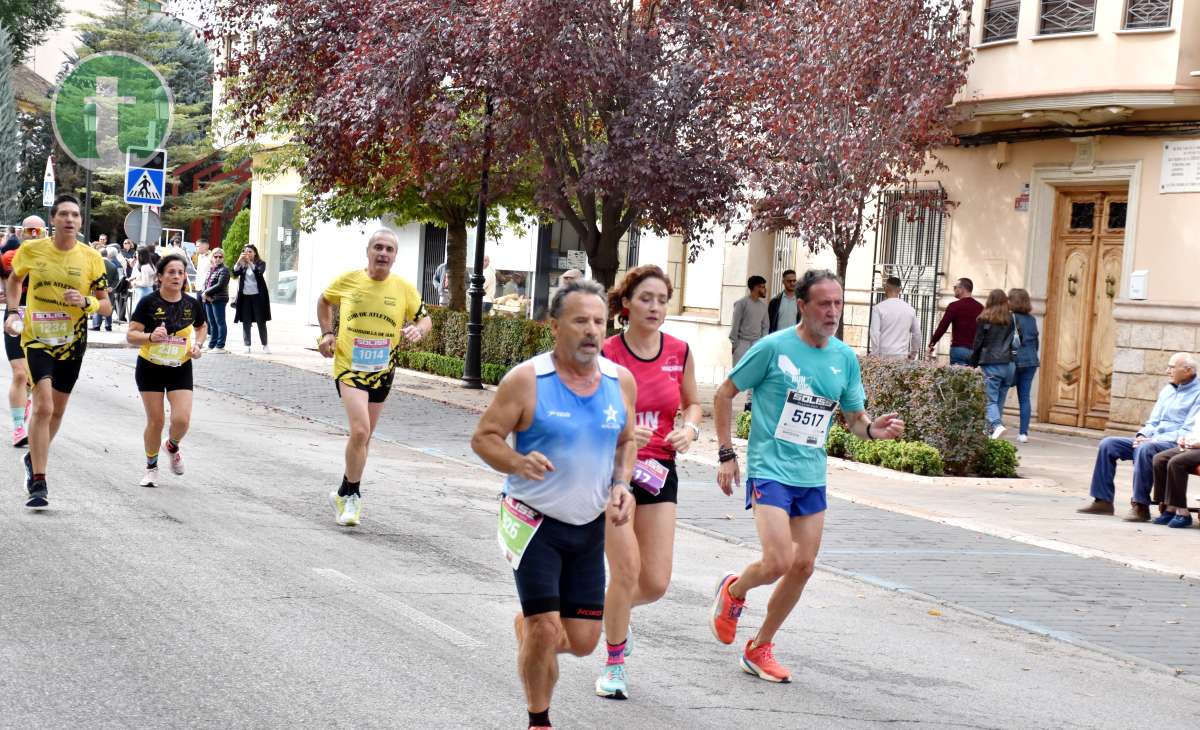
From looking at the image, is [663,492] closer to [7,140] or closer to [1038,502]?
[1038,502]

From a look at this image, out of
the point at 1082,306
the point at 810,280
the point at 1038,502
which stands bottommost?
the point at 1038,502

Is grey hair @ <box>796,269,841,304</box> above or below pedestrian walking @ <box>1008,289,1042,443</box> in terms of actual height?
above

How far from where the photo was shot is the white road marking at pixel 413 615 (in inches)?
269

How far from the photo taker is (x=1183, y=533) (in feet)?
39.0

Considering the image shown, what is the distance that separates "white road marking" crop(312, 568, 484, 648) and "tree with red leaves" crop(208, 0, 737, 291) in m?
10.6

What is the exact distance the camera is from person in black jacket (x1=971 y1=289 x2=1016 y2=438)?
17578mm

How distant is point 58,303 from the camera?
33.0 ft

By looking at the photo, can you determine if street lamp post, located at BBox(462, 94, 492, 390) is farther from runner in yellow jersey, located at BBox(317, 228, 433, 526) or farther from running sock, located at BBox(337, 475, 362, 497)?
running sock, located at BBox(337, 475, 362, 497)

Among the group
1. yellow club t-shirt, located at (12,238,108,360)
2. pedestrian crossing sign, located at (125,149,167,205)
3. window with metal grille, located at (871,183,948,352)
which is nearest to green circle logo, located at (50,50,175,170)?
pedestrian crossing sign, located at (125,149,167,205)

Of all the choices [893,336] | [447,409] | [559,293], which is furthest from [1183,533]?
[447,409]

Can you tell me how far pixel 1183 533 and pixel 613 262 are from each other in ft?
33.6

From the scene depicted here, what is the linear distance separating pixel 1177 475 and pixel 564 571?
8.40 metres

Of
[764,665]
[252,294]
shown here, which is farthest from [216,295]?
[764,665]

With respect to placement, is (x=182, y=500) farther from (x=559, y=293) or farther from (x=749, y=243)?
(x=749, y=243)
